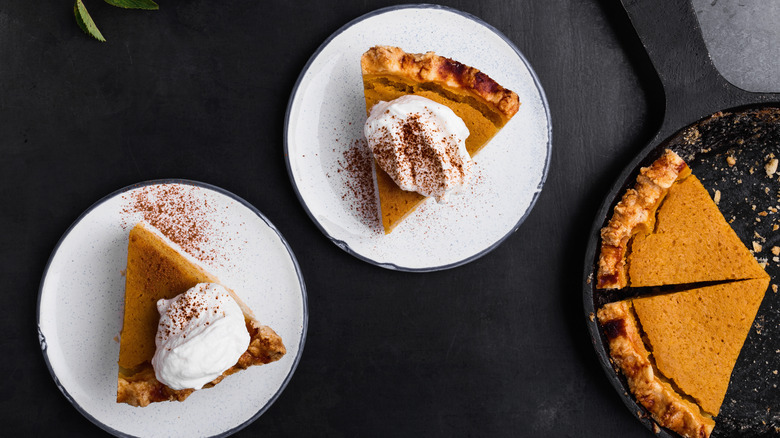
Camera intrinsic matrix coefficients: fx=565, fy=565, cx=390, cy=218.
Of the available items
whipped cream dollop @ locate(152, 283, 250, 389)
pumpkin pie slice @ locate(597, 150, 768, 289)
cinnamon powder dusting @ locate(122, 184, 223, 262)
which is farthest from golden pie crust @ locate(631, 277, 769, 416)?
cinnamon powder dusting @ locate(122, 184, 223, 262)

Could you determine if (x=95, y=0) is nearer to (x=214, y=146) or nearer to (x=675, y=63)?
(x=214, y=146)

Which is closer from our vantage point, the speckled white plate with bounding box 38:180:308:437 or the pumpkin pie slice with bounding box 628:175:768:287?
the speckled white plate with bounding box 38:180:308:437

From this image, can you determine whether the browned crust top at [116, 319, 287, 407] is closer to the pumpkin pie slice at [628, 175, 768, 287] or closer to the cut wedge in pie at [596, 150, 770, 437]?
the cut wedge in pie at [596, 150, 770, 437]

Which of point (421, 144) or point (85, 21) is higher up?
point (85, 21)

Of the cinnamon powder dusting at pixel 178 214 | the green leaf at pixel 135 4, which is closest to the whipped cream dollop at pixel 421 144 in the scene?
the cinnamon powder dusting at pixel 178 214

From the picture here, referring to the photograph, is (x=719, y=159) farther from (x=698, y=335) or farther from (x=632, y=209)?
(x=698, y=335)

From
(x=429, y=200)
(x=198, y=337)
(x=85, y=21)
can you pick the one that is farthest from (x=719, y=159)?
(x=85, y=21)
